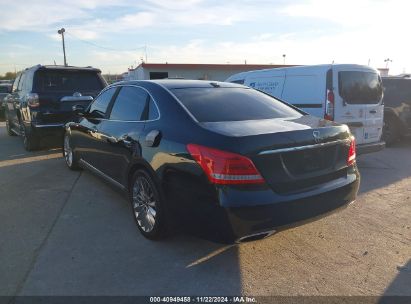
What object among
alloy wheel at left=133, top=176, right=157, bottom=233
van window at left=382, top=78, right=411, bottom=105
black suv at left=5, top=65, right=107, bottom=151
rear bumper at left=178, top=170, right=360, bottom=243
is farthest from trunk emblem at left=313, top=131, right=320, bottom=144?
van window at left=382, top=78, right=411, bottom=105

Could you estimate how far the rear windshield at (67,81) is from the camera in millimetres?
8219

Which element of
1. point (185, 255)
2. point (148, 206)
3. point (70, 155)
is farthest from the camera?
point (70, 155)

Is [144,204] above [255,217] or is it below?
below

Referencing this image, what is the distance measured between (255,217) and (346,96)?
432 centimetres

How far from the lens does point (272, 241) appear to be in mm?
3896

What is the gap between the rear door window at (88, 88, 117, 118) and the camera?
16.9ft

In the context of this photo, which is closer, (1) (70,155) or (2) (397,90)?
(1) (70,155)

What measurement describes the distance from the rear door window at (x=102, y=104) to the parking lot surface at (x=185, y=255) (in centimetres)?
117

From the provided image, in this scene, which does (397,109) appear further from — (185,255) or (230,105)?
(185,255)

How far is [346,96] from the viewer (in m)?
6.51

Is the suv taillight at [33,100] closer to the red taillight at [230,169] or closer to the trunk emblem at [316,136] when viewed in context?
the red taillight at [230,169]

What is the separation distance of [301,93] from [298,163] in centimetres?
415

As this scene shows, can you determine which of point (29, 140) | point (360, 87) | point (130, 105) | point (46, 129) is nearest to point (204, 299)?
point (130, 105)

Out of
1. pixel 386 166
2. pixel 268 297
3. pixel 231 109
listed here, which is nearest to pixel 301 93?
pixel 386 166
